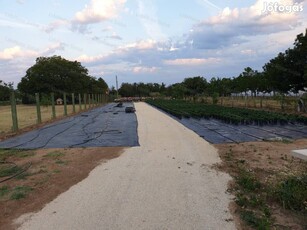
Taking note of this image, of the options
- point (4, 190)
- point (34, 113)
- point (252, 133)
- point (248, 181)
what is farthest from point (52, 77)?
point (248, 181)

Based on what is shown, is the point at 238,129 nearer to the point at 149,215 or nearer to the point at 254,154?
the point at 254,154

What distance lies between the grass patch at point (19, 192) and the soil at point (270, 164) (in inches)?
126

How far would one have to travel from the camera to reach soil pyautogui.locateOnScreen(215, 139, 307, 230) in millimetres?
4168

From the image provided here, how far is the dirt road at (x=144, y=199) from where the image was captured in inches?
163

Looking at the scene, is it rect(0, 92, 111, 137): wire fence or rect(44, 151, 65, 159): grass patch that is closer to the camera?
rect(44, 151, 65, 159): grass patch

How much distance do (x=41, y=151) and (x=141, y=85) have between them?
3413 inches

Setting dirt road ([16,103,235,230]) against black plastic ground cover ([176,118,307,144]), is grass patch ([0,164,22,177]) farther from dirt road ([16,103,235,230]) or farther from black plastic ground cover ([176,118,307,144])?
black plastic ground cover ([176,118,307,144])

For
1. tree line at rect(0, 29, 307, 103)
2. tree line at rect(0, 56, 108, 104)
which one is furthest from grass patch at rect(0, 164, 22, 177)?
tree line at rect(0, 56, 108, 104)

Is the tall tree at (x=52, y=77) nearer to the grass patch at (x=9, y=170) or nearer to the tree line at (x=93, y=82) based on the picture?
the tree line at (x=93, y=82)

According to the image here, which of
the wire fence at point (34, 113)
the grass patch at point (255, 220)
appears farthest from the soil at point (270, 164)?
the wire fence at point (34, 113)

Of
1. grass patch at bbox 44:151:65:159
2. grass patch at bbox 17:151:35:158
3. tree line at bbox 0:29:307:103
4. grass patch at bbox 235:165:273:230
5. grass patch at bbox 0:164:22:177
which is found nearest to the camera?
grass patch at bbox 235:165:273:230

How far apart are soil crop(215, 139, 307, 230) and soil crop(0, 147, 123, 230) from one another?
2.77 metres

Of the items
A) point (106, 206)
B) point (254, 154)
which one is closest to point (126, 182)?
point (106, 206)

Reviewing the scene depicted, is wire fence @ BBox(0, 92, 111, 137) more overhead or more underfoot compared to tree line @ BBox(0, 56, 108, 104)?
more underfoot
